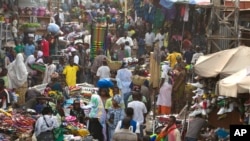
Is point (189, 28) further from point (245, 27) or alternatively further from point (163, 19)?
point (245, 27)

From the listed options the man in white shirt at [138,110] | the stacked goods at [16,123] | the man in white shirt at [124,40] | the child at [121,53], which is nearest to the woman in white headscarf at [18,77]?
the stacked goods at [16,123]

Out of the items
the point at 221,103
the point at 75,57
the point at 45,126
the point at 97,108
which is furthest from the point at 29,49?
the point at 45,126

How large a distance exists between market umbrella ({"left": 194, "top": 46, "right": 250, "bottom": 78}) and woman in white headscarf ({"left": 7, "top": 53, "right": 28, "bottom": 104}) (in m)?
4.77

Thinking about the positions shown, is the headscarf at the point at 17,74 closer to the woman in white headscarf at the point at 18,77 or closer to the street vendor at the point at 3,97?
the woman in white headscarf at the point at 18,77

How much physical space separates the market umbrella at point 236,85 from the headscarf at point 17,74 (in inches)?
250

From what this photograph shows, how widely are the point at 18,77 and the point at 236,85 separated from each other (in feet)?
23.2

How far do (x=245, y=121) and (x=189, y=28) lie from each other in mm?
11686

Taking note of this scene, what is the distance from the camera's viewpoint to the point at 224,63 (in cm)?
1559

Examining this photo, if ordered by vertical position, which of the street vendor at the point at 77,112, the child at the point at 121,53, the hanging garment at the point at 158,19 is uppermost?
the hanging garment at the point at 158,19

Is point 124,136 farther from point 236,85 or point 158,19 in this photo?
point 158,19

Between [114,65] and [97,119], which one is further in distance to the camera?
[114,65]

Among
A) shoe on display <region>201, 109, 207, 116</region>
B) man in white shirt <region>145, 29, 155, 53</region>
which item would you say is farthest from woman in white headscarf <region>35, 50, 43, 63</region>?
shoe on display <region>201, 109, 207, 116</region>

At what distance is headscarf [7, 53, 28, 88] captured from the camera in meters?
18.3

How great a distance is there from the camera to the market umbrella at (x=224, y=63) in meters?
15.3
